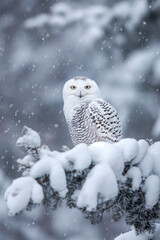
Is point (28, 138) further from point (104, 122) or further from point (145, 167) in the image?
point (104, 122)

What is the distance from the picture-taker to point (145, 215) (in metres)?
1.39

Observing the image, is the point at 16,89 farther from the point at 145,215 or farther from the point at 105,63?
the point at 145,215

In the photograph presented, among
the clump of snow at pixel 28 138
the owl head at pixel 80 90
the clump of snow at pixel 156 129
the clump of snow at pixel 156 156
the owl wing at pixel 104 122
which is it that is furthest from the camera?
the clump of snow at pixel 156 129

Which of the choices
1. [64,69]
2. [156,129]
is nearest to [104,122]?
[156,129]

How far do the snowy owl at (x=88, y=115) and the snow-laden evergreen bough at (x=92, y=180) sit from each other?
967mm

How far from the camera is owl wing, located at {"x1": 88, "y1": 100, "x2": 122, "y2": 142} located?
2369mm

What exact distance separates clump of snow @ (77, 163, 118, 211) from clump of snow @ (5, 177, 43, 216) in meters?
0.14

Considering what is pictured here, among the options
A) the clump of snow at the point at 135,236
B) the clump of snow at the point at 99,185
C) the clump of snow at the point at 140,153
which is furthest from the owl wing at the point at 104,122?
the clump of snow at the point at 99,185

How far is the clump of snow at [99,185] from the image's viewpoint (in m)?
1.11

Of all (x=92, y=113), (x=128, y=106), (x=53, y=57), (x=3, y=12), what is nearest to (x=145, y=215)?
(x=92, y=113)

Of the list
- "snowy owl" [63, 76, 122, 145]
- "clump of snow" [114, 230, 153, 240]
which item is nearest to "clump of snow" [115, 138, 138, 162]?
"clump of snow" [114, 230, 153, 240]

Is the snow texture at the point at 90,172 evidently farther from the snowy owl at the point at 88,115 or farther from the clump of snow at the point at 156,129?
the clump of snow at the point at 156,129

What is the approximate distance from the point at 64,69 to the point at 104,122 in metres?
2.64

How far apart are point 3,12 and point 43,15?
2.14 feet
